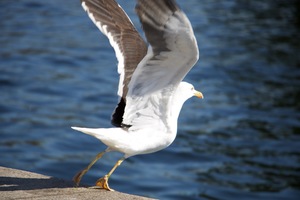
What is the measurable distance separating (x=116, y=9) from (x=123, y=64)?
1.88 ft

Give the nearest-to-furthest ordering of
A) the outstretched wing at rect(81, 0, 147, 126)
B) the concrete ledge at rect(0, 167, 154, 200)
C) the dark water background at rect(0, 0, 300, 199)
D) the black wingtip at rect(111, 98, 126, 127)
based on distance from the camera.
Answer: the concrete ledge at rect(0, 167, 154, 200), the black wingtip at rect(111, 98, 126, 127), the outstretched wing at rect(81, 0, 147, 126), the dark water background at rect(0, 0, 300, 199)

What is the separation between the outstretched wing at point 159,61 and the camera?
459 cm

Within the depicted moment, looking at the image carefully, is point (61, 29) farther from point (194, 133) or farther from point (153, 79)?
point (153, 79)

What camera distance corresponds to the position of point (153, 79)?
5098 millimetres

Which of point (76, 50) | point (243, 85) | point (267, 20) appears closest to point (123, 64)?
point (243, 85)

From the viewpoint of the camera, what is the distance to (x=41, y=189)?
5156 mm

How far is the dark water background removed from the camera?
962 centimetres

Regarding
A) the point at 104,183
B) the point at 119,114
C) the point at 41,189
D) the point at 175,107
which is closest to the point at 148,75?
the point at 175,107

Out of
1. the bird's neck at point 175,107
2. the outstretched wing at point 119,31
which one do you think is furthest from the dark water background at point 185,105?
the bird's neck at point 175,107

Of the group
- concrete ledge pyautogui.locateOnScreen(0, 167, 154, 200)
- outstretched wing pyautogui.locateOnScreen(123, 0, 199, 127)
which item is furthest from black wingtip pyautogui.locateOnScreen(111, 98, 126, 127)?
concrete ledge pyautogui.locateOnScreen(0, 167, 154, 200)

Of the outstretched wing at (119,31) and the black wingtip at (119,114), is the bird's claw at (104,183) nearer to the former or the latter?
the black wingtip at (119,114)

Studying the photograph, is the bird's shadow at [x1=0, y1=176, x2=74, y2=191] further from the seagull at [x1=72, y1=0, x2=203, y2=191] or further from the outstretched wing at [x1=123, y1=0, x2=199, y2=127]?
the outstretched wing at [x1=123, y1=0, x2=199, y2=127]

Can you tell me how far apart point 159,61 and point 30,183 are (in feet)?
4.11

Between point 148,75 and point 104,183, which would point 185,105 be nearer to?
point 104,183
